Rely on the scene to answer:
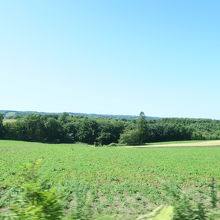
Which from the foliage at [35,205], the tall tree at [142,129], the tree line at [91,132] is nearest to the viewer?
the foliage at [35,205]

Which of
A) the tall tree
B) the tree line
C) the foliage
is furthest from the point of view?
the tall tree

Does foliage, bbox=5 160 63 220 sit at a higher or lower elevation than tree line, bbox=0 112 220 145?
higher

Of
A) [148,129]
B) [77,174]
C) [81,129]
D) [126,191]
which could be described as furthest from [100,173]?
[81,129]

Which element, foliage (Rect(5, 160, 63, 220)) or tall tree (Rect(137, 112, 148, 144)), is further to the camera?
tall tree (Rect(137, 112, 148, 144))

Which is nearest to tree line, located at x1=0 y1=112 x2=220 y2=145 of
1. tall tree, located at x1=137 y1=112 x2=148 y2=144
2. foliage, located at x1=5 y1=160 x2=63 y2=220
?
tall tree, located at x1=137 y1=112 x2=148 y2=144

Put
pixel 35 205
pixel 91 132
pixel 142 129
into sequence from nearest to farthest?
1. pixel 35 205
2. pixel 142 129
3. pixel 91 132

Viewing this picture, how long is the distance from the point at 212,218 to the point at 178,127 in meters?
83.1

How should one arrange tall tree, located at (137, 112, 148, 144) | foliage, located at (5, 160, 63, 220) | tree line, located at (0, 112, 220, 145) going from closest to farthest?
foliage, located at (5, 160, 63, 220), tree line, located at (0, 112, 220, 145), tall tree, located at (137, 112, 148, 144)

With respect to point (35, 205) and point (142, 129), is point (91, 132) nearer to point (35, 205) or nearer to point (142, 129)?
point (142, 129)

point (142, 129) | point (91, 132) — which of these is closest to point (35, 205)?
point (142, 129)

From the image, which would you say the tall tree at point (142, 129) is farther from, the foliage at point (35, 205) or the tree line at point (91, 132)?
the foliage at point (35, 205)

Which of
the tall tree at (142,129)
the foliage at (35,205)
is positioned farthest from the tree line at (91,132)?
the foliage at (35,205)

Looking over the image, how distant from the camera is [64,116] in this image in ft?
333

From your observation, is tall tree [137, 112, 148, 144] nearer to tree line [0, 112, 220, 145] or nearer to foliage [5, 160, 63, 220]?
tree line [0, 112, 220, 145]
